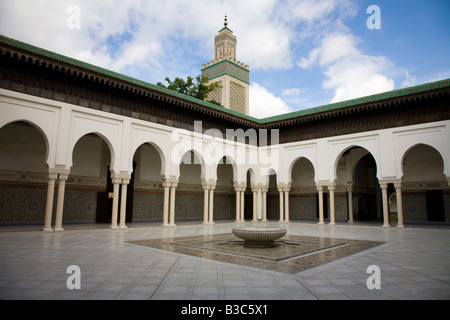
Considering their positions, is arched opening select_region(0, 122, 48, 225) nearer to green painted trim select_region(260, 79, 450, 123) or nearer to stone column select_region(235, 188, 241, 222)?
stone column select_region(235, 188, 241, 222)

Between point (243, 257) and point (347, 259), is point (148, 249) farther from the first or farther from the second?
point (347, 259)

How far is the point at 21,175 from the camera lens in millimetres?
9617

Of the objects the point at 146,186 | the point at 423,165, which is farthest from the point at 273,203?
the point at 146,186

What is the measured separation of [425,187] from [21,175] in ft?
50.3

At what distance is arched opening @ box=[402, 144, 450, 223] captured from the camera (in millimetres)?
12617

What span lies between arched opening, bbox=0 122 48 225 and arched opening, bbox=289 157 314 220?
11503 mm

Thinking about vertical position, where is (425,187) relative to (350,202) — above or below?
above

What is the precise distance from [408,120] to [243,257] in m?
9.26

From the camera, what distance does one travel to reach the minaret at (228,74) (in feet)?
83.4

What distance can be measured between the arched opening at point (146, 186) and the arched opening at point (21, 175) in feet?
11.2

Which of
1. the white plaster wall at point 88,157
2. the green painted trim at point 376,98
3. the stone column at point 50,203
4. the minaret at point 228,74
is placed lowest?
the stone column at point 50,203

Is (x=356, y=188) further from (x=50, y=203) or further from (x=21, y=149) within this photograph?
(x=21, y=149)

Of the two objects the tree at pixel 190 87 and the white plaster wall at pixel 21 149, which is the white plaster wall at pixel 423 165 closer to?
the tree at pixel 190 87

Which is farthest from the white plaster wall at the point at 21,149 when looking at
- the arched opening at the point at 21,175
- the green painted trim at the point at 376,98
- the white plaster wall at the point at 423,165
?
the white plaster wall at the point at 423,165
